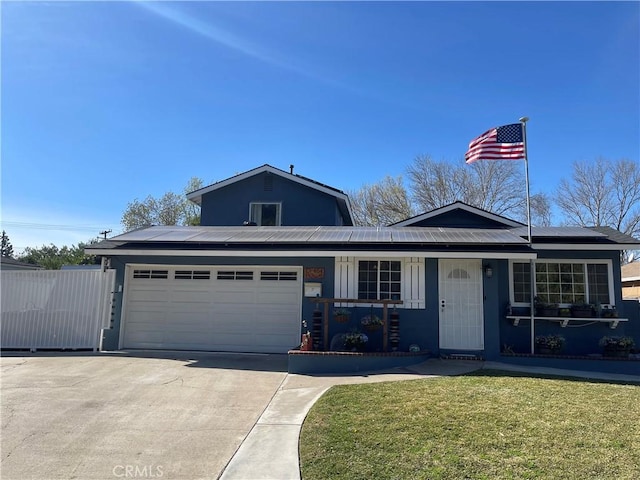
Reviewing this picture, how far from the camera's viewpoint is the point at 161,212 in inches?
1368

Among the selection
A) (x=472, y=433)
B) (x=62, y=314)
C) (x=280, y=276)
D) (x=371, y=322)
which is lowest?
(x=472, y=433)

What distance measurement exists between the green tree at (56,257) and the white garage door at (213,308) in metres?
22.4

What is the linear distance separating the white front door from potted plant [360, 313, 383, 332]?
1653mm

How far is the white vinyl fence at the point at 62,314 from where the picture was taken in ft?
37.0

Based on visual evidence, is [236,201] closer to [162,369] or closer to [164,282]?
[164,282]

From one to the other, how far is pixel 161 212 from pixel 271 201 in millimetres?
21156

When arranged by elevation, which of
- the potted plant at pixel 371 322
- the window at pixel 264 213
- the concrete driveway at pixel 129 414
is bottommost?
the concrete driveway at pixel 129 414

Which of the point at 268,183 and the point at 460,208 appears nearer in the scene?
the point at 460,208

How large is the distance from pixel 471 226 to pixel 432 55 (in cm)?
581

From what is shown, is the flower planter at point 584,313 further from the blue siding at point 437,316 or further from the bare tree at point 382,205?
the bare tree at point 382,205

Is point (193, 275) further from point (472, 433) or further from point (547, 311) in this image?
point (547, 311)

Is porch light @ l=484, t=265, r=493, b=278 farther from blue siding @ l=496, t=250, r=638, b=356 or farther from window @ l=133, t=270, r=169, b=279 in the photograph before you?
window @ l=133, t=270, r=169, b=279

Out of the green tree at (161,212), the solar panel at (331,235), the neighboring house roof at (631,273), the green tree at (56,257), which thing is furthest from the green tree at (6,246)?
the neighboring house roof at (631,273)

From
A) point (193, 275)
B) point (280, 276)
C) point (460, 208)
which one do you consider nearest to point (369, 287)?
point (280, 276)
